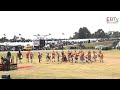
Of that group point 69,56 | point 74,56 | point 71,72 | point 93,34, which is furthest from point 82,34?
point 69,56

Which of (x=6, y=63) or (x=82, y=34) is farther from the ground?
(x=82, y=34)

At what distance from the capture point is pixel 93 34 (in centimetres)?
2098

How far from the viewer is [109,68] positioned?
20734 millimetres

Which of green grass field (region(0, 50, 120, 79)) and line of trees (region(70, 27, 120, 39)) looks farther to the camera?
line of trees (region(70, 27, 120, 39))

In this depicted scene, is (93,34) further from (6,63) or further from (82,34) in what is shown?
(6,63)

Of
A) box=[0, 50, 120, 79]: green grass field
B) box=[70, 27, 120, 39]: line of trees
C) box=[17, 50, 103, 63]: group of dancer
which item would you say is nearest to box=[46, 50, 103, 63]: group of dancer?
box=[17, 50, 103, 63]: group of dancer

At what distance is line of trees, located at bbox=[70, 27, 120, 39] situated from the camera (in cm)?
1988

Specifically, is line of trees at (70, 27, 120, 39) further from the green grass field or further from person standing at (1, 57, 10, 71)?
person standing at (1, 57, 10, 71)

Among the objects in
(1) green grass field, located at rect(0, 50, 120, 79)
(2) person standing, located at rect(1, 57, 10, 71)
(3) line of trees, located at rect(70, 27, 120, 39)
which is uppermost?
(3) line of trees, located at rect(70, 27, 120, 39)
